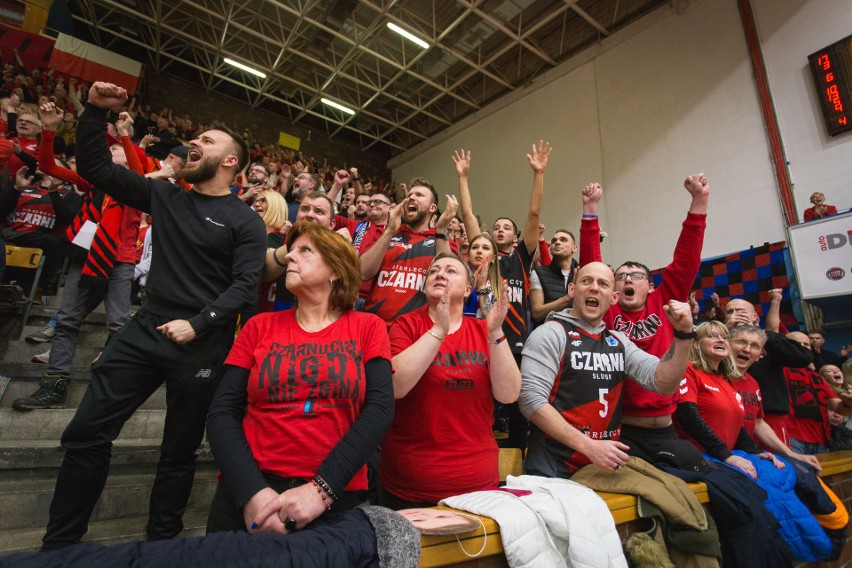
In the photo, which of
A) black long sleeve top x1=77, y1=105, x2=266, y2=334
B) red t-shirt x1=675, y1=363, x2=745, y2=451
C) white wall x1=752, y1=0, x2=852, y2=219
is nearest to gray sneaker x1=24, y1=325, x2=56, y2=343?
black long sleeve top x1=77, y1=105, x2=266, y2=334

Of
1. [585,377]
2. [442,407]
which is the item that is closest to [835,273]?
[585,377]

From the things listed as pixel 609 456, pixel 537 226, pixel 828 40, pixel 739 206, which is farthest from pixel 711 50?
pixel 609 456

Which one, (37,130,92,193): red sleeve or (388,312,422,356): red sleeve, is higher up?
(37,130,92,193): red sleeve

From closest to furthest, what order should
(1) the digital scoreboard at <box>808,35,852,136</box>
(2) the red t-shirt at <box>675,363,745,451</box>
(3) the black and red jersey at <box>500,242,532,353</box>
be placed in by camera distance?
(2) the red t-shirt at <box>675,363,745,451</box> < (3) the black and red jersey at <box>500,242,532,353</box> < (1) the digital scoreboard at <box>808,35,852,136</box>

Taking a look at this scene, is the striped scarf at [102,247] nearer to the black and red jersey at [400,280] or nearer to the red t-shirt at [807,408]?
the black and red jersey at [400,280]

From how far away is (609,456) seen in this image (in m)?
1.65

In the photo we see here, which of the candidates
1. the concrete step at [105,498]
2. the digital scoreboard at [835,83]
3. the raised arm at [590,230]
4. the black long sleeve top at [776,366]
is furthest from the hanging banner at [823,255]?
the concrete step at [105,498]

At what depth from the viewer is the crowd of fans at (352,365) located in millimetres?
1279

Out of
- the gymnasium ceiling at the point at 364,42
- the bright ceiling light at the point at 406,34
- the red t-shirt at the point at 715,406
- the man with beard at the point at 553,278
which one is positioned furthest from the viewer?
the gymnasium ceiling at the point at 364,42

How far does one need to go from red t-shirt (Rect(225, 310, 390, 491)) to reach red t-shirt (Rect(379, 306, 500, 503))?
30cm

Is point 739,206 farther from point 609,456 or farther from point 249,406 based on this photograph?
point 249,406

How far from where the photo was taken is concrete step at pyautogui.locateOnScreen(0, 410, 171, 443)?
2.19 metres

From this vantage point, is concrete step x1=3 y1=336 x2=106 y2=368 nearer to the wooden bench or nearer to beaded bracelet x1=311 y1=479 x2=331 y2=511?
beaded bracelet x1=311 y1=479 x2=331 y2=511

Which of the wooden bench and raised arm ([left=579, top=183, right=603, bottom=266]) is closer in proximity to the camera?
the wooden bench
